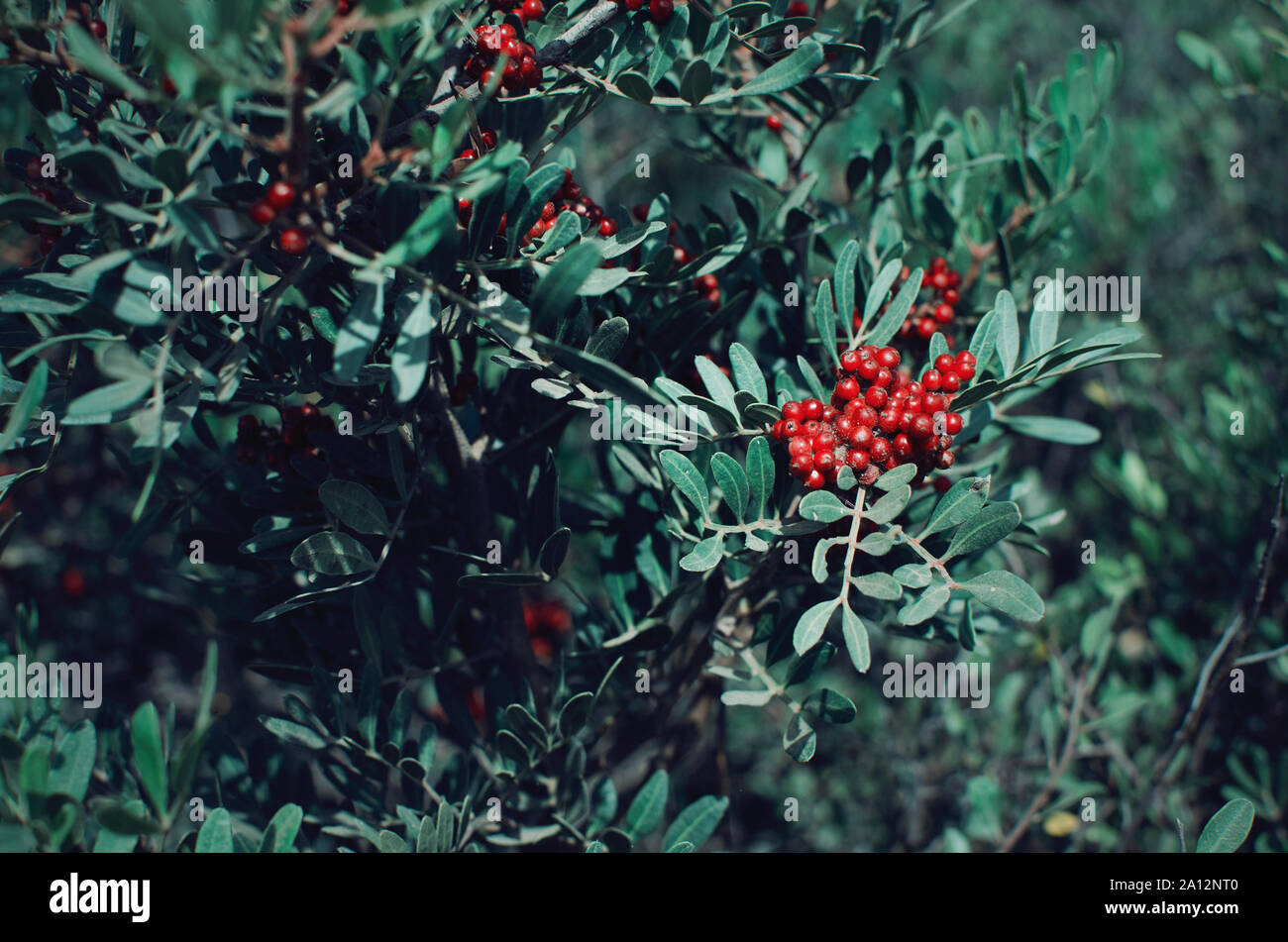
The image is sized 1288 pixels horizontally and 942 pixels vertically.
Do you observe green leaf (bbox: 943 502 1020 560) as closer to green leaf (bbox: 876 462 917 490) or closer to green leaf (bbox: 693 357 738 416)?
green leaf (bbox: 876 462 917 490)

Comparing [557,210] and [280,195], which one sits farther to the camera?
[557,210]

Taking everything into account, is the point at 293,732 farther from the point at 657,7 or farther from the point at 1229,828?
the point at 1229,828

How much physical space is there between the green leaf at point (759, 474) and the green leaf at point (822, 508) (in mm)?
121

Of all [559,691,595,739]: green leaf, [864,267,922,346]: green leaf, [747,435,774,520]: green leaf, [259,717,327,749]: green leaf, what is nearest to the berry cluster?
[864,267,922,346]: green leaf

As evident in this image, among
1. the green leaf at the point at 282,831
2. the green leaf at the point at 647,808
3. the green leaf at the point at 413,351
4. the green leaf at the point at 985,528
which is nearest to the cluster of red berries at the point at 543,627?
the green leaf at the point at 647,808

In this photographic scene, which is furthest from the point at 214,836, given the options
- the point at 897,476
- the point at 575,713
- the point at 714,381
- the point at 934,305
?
the point at 934,305

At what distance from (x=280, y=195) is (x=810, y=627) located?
36.1 inches

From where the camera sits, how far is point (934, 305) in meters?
1.68

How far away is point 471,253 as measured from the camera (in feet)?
4.01

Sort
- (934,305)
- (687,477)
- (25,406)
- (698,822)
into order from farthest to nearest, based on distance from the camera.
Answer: (934,305), (698,822), (687,477), (25,406)

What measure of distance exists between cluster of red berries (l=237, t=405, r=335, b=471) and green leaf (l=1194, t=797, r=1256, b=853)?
5.60ft

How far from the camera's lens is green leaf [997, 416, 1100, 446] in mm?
1647
